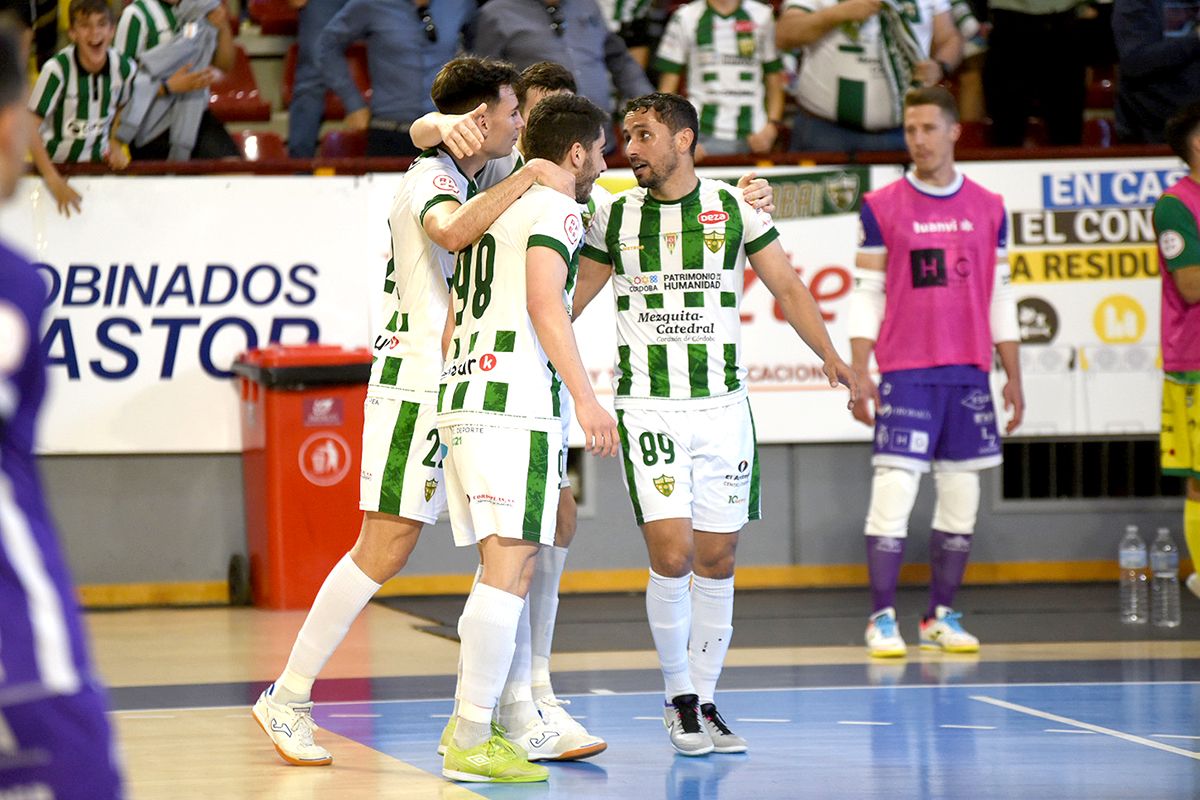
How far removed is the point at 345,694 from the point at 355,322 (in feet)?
10.9

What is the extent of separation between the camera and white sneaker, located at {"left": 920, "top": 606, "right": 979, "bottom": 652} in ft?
25.3

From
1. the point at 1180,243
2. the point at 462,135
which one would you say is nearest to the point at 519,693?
the point at 462,135

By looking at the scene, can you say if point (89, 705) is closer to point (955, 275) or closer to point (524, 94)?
point (524, 94)

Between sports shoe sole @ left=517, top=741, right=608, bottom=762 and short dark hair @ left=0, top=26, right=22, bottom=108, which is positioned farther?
sports shoe sole @ left=517, top=741, right=608, bottom=762

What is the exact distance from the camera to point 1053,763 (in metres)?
5.30

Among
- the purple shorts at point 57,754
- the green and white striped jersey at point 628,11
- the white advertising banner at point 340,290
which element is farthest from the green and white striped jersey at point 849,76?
the purple shorts at point 57,754

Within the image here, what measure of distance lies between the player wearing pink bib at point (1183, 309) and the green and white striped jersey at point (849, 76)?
2.45m

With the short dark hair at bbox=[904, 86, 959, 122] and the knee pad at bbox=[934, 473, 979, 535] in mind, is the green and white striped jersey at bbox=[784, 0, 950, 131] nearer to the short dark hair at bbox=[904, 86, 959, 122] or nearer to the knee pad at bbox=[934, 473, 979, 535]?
the short dark hair at bbox=[904, 86, 959, 122]

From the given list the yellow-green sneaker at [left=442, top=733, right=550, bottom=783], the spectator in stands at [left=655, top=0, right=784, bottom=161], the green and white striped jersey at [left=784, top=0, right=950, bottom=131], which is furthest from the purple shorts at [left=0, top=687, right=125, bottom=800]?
the green and white striped jersey at [left=784, top=0, right=950, bottom=131]

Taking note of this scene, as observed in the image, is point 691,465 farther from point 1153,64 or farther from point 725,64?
point 1153,64

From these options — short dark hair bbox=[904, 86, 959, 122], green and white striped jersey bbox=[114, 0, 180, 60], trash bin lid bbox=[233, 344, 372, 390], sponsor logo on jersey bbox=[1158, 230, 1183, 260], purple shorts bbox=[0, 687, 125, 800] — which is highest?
green and white striped jersey bbox=[114, 0, 180, 60]

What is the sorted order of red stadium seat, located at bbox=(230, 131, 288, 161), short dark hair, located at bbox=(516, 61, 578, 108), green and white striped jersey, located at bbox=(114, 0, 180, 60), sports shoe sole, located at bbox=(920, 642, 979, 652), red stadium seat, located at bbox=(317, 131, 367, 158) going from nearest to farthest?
short dark hair, located at bbox=(516, 61, 578, 108) < sports shoe sole, located at bbox=(920, 642, 979, 652) < green and white striped jersey, located at bbox=(114, 0, 180, 60) < red stadium seat, located at bbox=(317, 131, 367, 158) < red stadium seat, located at bbox=(230, 131, 288, 161)

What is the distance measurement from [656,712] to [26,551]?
4127 millimetres

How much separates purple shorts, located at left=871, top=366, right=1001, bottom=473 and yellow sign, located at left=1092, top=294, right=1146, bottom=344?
2.34 metres
